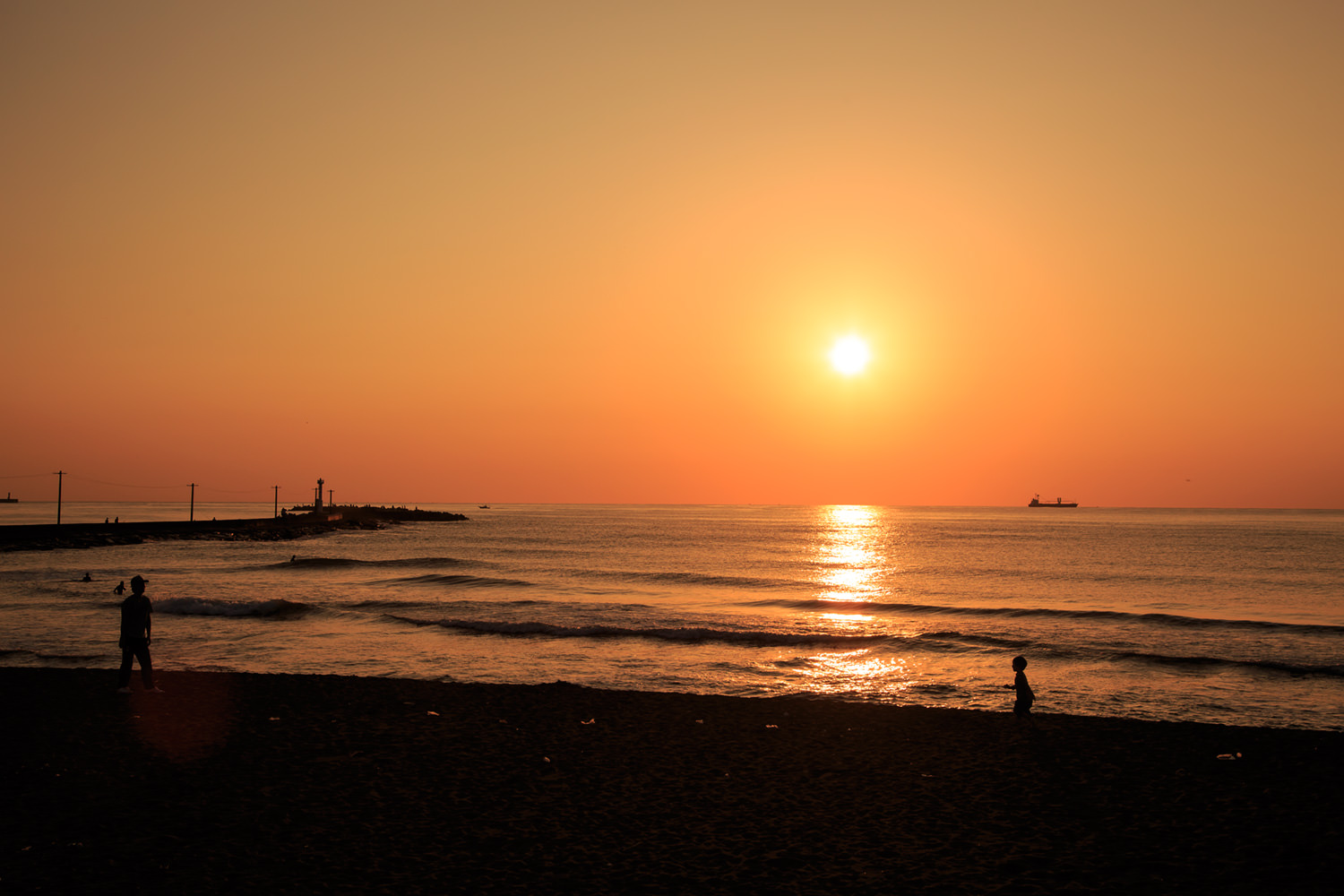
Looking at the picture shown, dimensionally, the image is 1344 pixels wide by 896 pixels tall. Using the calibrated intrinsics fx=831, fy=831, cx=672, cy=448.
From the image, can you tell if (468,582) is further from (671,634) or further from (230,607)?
(671,634)

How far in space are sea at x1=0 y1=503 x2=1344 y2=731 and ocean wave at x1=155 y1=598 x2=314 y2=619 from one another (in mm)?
120

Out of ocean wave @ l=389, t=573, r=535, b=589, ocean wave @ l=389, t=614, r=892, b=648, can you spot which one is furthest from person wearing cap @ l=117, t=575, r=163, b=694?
ocean wave @ l=389, t=573, r=535, b=589

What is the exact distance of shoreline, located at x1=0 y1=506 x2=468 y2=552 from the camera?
63.6m

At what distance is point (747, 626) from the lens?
101 feet

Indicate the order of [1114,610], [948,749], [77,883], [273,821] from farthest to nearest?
[1114,610] → [948,749] → [273,821] → [77,883]

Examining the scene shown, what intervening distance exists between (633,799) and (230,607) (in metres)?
25.3

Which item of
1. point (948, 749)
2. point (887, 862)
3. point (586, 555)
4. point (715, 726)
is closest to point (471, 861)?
point (887, 862)

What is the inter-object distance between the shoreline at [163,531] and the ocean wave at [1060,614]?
56.2m

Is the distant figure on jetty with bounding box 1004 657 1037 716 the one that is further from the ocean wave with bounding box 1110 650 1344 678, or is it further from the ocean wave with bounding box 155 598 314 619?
the ocean wave with bounding box 155 598 314 619

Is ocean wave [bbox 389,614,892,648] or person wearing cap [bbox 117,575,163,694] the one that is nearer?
person wearing cap [bbox 117,575,163,694]

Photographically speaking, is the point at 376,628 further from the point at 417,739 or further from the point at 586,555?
the point at 586,555

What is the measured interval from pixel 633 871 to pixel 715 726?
6555 millimetres

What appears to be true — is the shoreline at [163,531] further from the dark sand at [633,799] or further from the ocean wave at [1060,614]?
the dark sand at [633,799]

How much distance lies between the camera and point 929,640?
27.7 m
